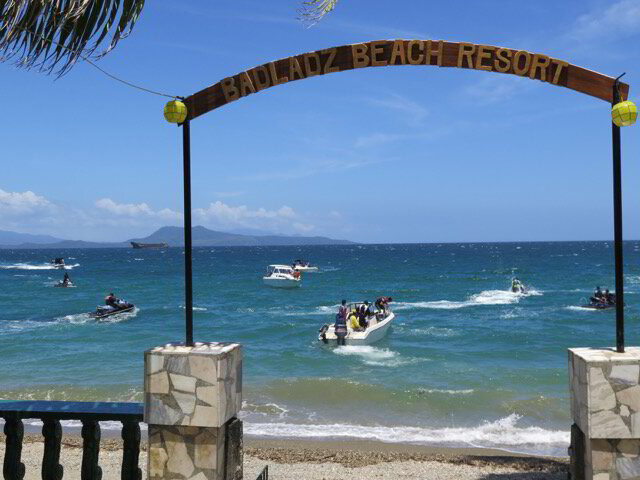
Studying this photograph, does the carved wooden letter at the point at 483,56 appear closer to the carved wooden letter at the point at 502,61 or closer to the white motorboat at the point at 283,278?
the carved wooden letter at the point at 502,61

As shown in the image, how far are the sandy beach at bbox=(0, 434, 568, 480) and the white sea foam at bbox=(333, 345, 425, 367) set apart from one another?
9302 millimetres

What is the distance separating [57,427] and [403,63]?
3.96 metres

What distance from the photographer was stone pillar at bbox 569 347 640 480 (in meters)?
4.68

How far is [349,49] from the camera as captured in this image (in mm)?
5402

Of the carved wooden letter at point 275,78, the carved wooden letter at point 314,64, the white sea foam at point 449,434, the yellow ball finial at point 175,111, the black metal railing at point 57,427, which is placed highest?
the carved wooden letter at point 314,64

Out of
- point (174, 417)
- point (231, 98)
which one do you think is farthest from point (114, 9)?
point (174, 417)

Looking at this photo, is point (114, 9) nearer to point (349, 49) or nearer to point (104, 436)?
point (349, 49)

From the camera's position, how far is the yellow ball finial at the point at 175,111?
17.8 ft

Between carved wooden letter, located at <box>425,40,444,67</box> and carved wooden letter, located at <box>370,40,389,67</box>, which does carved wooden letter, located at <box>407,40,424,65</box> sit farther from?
carved wooden letter, located at <box>370,40,389,67</box>

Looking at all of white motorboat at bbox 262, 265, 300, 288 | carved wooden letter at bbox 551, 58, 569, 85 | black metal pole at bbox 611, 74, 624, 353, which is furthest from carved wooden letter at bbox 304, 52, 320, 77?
white motorboat at bbox 262, 265, 300, 288

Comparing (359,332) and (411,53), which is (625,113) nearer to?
(411,53)

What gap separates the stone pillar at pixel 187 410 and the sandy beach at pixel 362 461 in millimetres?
3297

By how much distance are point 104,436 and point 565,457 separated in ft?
28.3

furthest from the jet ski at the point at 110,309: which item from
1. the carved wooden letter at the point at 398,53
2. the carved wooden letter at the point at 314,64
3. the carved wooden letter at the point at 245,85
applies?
the carved wooden letter at the point at 398,53
